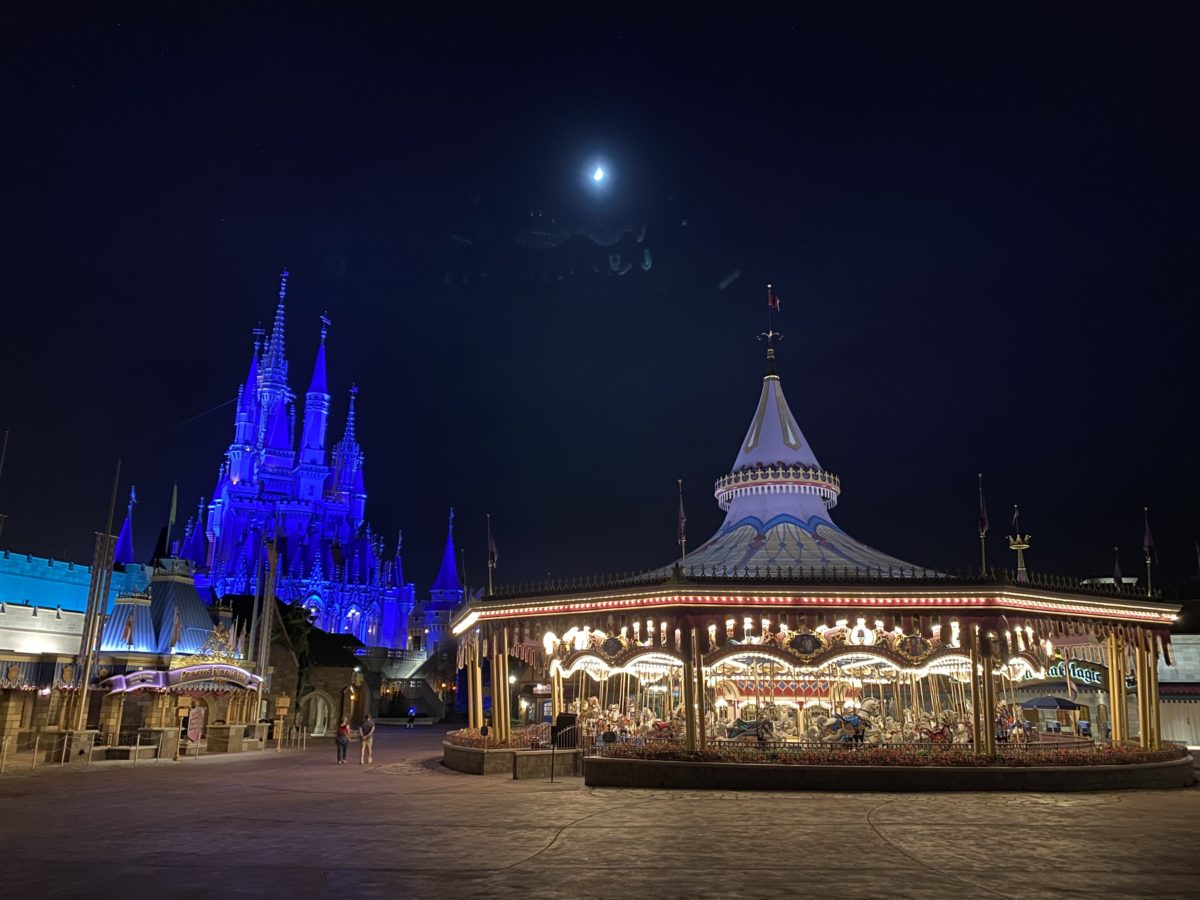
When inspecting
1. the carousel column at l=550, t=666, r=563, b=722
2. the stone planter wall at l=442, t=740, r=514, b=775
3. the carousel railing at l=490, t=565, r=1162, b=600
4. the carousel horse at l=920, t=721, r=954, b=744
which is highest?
the carousel railing at l=490, t=565, r=1162, b=600

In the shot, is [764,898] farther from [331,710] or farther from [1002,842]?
[331,710]

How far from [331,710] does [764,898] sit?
143 ft

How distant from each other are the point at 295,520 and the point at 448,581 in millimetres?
16656

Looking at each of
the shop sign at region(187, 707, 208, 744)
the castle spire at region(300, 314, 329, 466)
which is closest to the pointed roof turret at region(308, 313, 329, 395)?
the castle spire at region(300, 314, 329, 466)

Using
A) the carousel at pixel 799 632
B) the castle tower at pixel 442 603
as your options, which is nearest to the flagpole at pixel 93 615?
the carousel at pixel 799 632

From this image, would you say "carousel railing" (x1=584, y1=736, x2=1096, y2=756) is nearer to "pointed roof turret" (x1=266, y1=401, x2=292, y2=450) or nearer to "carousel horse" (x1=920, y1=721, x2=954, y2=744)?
"carousel horse" (x1=920, y1=721, x2=954, y2=744)

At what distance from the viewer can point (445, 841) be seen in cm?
1273

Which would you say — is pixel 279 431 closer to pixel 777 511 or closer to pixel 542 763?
pixel 777 511

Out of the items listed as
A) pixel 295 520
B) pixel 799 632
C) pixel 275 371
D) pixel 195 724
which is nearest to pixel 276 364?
pixel 275 371

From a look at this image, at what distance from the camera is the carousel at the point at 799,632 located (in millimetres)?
21062

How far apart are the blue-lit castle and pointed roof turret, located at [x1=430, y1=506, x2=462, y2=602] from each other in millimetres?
2934

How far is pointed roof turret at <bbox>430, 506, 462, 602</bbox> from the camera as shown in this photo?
86.2 m

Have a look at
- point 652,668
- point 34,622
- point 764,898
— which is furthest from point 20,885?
point 34,622

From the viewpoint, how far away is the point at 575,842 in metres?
12.7
